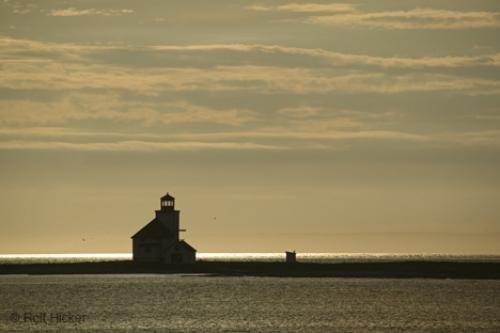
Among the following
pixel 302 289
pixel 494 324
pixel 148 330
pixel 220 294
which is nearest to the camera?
pixel 148 330

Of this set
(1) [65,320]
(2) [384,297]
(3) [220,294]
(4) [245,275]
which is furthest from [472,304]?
(4) [245,275]

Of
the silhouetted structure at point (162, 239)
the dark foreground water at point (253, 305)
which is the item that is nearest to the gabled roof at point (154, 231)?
the silhouetted structure at point (162, 239)

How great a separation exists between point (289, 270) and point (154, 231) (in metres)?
18.5

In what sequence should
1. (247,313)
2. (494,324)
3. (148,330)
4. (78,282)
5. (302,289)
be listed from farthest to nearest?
(78,282)
(302,289)
(247,313)
(494,324)
(148,330)

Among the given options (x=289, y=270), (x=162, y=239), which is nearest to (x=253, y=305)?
(x=162, y=239)

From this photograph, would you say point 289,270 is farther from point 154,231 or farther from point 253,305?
point 253,305

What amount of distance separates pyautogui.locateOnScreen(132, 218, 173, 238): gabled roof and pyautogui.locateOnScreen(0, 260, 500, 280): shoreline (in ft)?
11.4

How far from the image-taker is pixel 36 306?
10225 cm

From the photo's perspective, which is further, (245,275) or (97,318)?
(245,275)

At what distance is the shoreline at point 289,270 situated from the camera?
14800 centimetres

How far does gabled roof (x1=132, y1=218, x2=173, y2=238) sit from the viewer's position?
496ft

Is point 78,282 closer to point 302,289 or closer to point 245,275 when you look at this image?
point 245,275

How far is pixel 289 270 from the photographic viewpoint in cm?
15862

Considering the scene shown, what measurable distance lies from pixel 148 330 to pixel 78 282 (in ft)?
240
